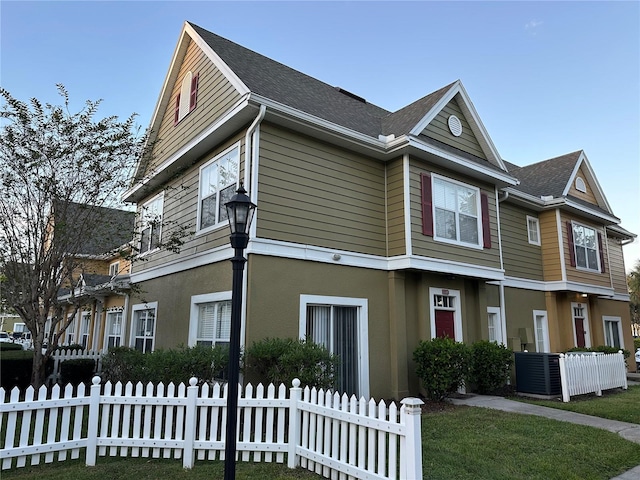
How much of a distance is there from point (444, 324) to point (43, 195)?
9559 mm

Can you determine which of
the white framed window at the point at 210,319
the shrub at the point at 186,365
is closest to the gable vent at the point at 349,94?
the white framed window at the point at 210,319

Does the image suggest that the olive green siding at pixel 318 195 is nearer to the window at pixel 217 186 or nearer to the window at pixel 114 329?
the window at pixel 217 186

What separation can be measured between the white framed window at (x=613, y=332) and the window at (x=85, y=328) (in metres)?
21.8

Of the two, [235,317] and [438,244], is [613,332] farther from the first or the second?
[235,317]

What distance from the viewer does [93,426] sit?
5.26m

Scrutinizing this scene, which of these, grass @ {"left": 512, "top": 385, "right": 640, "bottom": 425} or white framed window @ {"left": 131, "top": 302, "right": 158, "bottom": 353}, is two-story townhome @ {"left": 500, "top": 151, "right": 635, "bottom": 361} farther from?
white framed window @ {"left": 131, "top": 302, "right": 158, "bottom": 353}

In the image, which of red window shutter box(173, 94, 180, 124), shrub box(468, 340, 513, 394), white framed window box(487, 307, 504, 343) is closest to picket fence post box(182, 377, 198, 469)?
shrub box(468, 340, 513, 394)

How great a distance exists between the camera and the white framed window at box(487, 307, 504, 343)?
1253cm

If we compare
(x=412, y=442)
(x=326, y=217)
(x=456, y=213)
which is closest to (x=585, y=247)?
(x=456, y=213)

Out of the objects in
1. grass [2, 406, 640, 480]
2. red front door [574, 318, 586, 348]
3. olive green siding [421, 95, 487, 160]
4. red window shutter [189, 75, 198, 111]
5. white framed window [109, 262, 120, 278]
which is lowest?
grass [2, 406, 640, 480]

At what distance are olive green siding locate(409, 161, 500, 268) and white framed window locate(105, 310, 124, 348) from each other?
409 inches

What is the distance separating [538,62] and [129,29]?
38.3 feet

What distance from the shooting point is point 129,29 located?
10.9 meters

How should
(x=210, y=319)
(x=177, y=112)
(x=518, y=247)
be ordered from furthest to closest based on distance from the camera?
1. (x=518, y=247)
2. (x=177, y=112)
3. (x=210, y=319)
